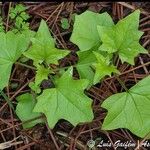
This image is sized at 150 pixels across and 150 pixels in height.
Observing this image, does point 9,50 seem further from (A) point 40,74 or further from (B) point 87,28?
(B) point 87,28

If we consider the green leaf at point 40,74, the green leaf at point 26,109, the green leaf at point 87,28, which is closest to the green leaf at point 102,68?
the green leaf at point 87,28

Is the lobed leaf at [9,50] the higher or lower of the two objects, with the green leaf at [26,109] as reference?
higher

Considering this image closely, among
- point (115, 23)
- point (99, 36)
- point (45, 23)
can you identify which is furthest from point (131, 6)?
point (45, 23)

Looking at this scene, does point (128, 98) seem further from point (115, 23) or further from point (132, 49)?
point (115, 23)

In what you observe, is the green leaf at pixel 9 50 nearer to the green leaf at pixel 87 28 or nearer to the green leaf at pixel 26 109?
the green leaf at pixel 26 109

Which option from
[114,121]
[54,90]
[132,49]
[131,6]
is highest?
[131,6]

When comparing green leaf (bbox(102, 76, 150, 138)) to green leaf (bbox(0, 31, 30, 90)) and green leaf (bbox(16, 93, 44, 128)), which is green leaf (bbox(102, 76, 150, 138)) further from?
green leaf (bbox(0, 31, 30, 90))
